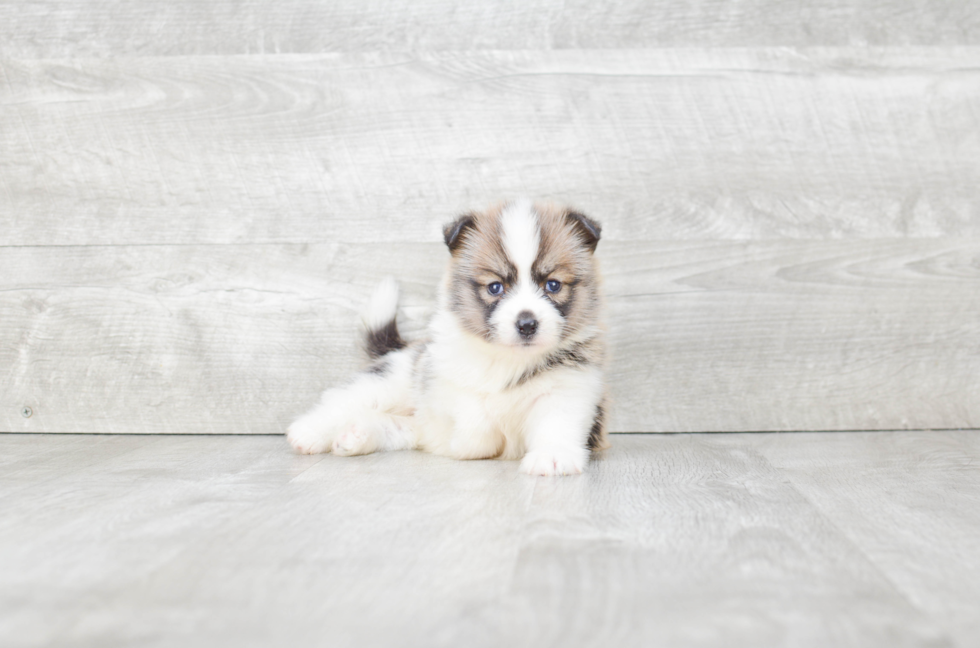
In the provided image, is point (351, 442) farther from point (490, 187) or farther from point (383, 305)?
point (490, 187)

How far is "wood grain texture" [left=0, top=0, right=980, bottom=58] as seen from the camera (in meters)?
2.51

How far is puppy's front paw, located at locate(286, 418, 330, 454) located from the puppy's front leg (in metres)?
0.57

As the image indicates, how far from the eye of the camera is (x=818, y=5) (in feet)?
8.24

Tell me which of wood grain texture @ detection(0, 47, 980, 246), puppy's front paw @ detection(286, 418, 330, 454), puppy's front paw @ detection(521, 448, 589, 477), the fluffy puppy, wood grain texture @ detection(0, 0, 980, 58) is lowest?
puppy's front paw @ detection(286, 418, 330, 454)

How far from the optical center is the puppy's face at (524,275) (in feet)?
6.33

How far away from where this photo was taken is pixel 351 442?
2.12 meters

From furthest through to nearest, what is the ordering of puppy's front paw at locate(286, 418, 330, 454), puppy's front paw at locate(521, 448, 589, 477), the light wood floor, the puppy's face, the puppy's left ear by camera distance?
puppy's front paw at locate(286, 418, 330, 454), the puppy's left ear, the puppy's face, puppy's front paw at locate(521, 448, 589, 477), the light wood floor

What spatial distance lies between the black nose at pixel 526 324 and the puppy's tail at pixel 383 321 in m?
0.67

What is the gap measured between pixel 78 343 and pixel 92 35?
3.26 feet

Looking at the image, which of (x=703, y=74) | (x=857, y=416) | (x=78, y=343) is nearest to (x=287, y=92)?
(x=78, y=343)

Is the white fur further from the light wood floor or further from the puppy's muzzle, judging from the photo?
the puppy's muzzle

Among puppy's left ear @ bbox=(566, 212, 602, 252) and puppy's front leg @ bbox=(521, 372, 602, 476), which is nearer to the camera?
puppy's front leg @ bbox=(521, 372, 602, 476)

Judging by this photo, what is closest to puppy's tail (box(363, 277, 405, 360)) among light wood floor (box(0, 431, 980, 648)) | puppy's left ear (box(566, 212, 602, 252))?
light wood floor (box(0, 431, 980, 648))

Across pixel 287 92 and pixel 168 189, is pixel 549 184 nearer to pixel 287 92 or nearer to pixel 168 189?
pixel 287 92
